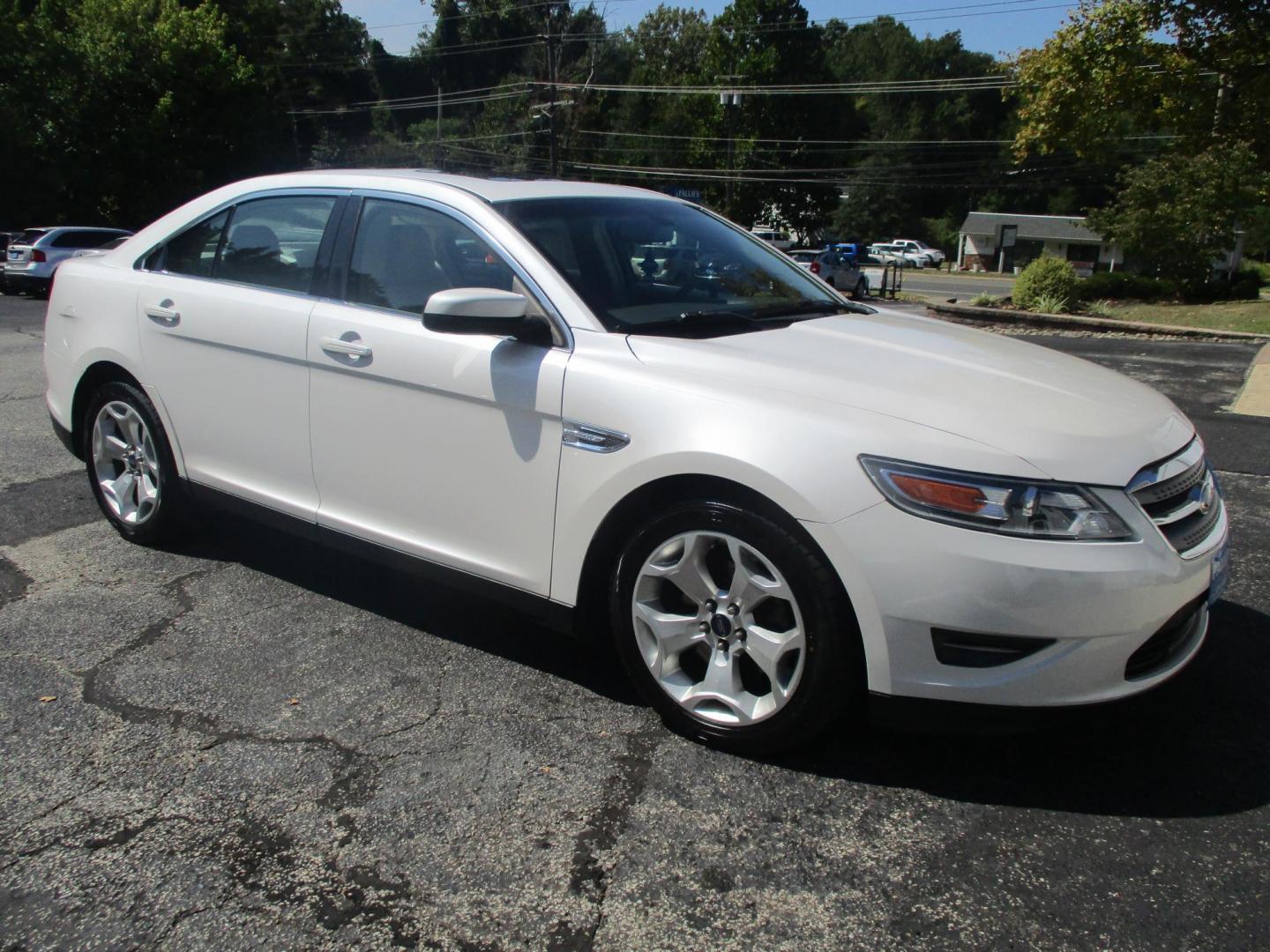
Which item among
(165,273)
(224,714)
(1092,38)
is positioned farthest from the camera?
(1092,38)

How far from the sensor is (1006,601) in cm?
257

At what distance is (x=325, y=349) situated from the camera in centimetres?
376

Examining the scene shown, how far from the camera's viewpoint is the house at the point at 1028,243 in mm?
77000

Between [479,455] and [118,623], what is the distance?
1737mm

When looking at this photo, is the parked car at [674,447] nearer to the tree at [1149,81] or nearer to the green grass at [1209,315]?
the green grass at [1209,315]

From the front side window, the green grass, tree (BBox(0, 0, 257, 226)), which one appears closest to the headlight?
the front side window

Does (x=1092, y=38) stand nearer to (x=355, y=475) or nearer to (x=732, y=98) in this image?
(x=355, y=475)

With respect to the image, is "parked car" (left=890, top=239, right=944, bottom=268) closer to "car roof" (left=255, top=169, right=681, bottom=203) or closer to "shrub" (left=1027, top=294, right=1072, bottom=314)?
"shrub" (left=1027, top=294, right=1072, bottom=314)

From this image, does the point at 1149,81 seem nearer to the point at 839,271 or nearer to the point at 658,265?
the point at 839,271

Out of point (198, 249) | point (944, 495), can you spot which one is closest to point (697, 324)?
point (944, 495)

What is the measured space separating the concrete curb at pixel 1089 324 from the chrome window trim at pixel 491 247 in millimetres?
14747

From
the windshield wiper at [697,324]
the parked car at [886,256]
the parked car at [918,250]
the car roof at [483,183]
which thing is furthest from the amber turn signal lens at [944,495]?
the parked car at [918,250]

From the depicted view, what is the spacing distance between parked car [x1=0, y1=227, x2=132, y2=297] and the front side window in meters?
19.7

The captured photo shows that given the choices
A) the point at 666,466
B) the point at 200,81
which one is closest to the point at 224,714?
the point at 666,466
